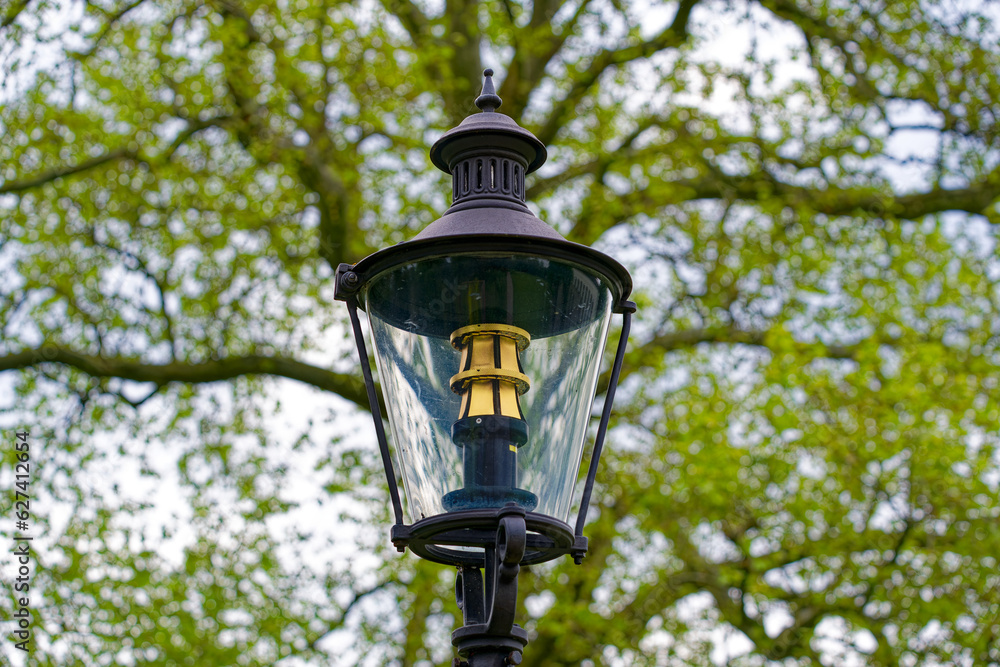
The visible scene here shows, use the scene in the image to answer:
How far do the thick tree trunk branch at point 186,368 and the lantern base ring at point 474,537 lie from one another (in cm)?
686

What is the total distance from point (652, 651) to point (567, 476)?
7.87 m

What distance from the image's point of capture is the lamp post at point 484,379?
107 inches

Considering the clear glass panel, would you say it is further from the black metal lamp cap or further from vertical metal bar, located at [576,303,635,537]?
the black metal lamp cap

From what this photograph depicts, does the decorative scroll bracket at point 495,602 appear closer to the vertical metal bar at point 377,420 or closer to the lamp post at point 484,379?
the lamp post at point 484,379

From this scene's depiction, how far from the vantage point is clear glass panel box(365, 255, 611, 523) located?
2.74 metres

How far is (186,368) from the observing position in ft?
33.1

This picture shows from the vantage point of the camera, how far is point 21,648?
8.78 m

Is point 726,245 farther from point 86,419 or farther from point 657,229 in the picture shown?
point 86,419

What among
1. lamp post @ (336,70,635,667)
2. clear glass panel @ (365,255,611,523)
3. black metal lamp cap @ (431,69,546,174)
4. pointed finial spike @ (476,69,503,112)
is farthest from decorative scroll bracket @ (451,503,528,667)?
pointed finial spike @ (476,69,503,112)

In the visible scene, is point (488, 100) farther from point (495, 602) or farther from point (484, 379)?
point (495, 602)

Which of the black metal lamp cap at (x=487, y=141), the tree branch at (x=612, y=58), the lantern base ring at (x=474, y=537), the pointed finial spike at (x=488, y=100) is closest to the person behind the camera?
the lantern base ring at (x=474, y=537)

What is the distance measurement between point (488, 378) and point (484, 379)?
11 mm

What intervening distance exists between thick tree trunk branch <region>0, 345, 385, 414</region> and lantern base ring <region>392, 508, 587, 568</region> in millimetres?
6862

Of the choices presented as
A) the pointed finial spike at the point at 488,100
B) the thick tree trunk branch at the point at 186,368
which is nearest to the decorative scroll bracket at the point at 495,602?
the pointed finial spike at the point at 488,100
